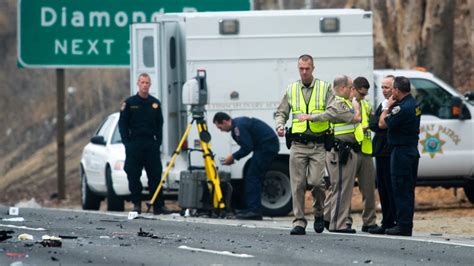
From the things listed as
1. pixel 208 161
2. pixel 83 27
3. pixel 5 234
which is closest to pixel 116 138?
pixel 208 161

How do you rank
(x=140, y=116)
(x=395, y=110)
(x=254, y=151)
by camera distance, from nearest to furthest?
1. (x=395, y=110)
2. (x=254, y=151)
3. (x=140, y=116)

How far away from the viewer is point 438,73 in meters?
29.8

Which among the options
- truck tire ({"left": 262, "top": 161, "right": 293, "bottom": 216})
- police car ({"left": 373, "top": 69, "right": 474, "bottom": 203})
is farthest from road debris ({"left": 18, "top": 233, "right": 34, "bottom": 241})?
police car ({"left": 373, "top": 69, "right": 474, "bottom": 203})

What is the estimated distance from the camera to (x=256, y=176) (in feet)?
69.1

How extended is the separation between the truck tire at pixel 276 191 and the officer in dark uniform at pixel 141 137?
66.5 inches

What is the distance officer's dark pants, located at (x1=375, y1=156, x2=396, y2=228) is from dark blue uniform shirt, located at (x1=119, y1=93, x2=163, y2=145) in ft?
14.7

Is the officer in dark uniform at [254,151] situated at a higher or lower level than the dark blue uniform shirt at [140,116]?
lower

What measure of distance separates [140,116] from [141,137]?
32 cm

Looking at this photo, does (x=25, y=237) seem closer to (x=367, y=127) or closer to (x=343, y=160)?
(x=343, y=160)

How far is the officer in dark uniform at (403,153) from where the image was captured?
656 inches

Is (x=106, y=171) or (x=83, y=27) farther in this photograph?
(x=83, y=27)

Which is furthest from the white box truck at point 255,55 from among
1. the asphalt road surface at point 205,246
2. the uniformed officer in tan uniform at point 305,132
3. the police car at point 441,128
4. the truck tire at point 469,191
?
the uniformed officer in tan uniform at point 305,132

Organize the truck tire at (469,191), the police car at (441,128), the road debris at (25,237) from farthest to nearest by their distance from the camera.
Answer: the truck tire at (469,191) < the police car at (441,128) < the road debris at (25,237)

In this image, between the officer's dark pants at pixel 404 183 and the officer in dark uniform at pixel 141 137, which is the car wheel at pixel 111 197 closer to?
the officer in dark uniform at pixel 141 137
